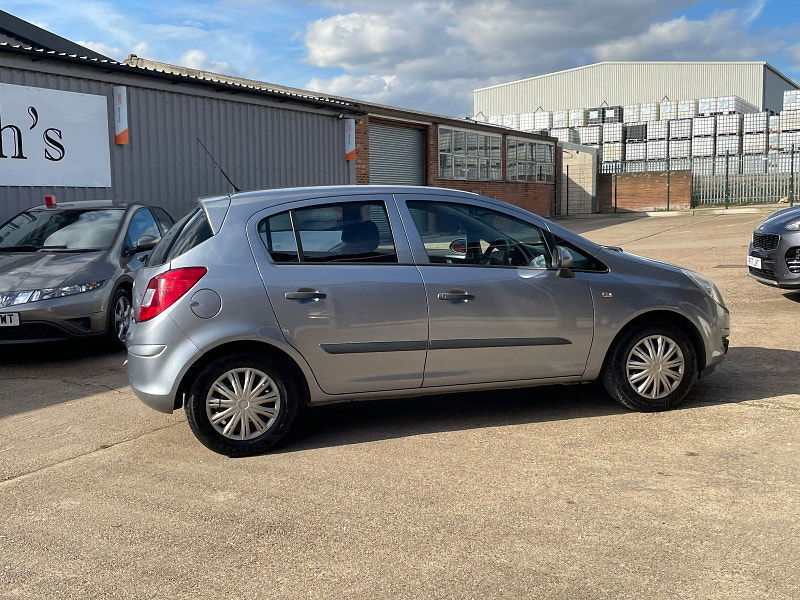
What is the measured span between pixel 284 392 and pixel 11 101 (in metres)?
10.1

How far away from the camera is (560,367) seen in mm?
5324

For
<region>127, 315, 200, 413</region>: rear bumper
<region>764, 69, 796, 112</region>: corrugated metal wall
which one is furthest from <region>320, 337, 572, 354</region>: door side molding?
<region>764, 69, 796, 112</region>: corrugated metal wall

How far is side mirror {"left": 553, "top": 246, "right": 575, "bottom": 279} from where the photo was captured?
5203mm

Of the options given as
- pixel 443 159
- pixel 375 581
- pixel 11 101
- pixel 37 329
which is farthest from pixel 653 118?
pixel 375 581

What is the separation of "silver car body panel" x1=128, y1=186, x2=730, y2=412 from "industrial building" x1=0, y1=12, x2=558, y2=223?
9.15 metres

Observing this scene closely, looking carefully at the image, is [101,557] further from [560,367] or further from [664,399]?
[664,399]

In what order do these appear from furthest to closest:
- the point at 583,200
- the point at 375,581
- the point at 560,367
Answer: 1. the point at 583,200
2. the point at 560,367
3. the point at 375,581

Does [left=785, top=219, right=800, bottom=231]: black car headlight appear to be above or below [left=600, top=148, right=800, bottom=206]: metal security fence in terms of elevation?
below

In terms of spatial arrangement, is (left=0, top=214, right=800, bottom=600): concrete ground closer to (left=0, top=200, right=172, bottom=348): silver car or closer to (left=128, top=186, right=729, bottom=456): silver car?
(left=128, top=186, right=729, bottom=456): silver car

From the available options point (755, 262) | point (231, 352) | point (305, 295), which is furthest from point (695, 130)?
point (231, 352)

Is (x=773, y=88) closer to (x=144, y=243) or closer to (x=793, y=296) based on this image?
(x=793, y=296)

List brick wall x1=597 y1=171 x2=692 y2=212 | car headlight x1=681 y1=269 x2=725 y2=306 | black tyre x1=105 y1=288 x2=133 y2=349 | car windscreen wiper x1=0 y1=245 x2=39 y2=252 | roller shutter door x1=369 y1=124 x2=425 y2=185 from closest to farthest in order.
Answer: car headlight x1=681 y1=269 x2=725 y2=306 → black tyre x1=105 y1=288 x2=133 y2=349 → car windscreen wiper x1=0 y1=245 x2=39 y2=252 → roller shutter door x1=369 y1=124 x2=425 y2=185 → brick wall x1=597 y1=171 x2=692 y2=212

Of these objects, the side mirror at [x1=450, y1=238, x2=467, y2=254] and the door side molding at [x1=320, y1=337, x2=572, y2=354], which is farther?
the side mirror at [x1=450, y1=238, x2=467, y2=254]

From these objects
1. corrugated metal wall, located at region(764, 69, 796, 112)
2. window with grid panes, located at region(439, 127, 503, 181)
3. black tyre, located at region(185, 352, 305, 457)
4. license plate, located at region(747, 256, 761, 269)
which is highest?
corrugated metal wall, located at region(764, 69, 796, 112)
